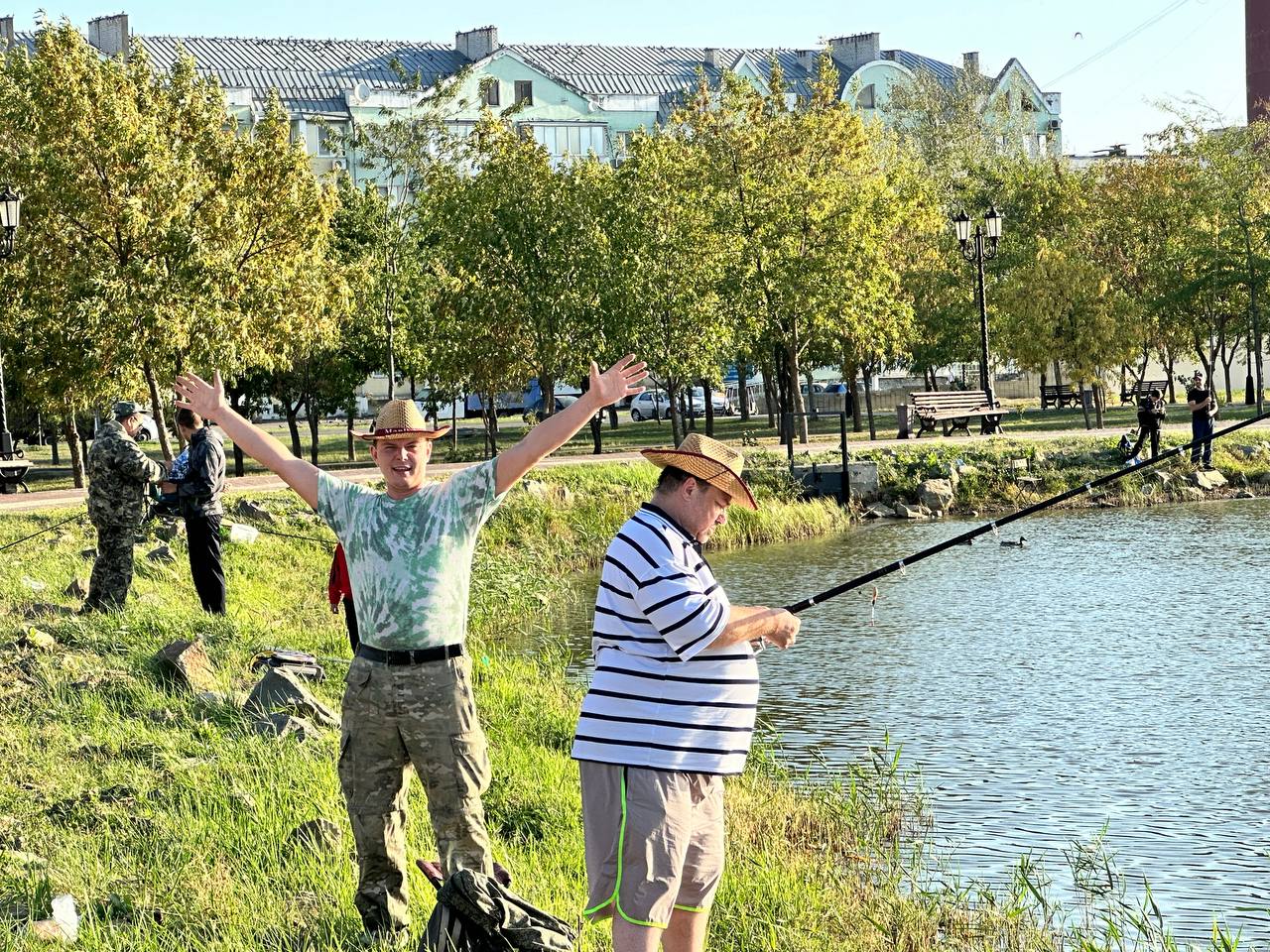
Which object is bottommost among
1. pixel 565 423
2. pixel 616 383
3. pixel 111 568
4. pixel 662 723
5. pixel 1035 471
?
pixel 1035 471

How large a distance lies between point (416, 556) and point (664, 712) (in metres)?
1.30

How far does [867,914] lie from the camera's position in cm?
755

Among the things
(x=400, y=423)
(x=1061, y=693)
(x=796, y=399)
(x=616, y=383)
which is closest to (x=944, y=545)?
(x=616, y=383)

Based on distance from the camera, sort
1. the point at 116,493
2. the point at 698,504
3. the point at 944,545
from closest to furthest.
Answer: the point at 698,504
the point at 944,545
the point at 116,493

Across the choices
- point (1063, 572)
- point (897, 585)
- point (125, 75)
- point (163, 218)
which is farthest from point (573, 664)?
point (125, 75)

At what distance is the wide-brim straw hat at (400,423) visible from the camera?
6.11 metres

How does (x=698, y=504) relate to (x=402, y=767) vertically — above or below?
above

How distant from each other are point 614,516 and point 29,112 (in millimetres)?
11408

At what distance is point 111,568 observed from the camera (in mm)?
13852

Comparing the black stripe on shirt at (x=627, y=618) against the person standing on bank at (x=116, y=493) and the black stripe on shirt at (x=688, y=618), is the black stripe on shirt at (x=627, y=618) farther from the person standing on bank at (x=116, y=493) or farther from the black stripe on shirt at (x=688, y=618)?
the person standing on bank at (x=116, y=493)

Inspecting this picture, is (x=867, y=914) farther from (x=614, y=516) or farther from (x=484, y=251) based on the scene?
(x=484, y=251)

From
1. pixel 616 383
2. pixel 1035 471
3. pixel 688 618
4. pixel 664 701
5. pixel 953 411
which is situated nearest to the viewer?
pixel 688 618

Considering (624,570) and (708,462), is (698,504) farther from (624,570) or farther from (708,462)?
(624,570)

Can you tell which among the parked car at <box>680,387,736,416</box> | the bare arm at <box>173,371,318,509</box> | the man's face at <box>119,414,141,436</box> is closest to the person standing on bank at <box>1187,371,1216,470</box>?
the man's face at <box>119,414,141,436</box>
